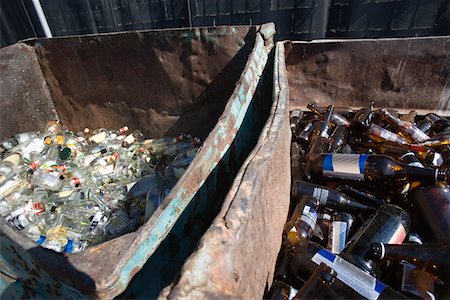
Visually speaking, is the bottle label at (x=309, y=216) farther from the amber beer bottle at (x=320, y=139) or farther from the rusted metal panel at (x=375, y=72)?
the rusted metal panel at (x=375, y=72)

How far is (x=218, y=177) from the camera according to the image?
1495mm

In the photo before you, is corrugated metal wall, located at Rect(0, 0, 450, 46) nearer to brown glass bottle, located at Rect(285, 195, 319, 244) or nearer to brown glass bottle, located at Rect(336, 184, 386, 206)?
brown glass bottle, located at Rect(336, 184, 386, 206)

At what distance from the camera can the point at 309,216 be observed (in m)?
1.66

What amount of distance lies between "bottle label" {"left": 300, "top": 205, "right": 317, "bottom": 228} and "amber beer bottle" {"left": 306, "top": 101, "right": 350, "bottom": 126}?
1.08m

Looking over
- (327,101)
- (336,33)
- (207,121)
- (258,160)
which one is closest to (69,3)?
(207,121)

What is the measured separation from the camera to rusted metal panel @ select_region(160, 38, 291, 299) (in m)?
0.80

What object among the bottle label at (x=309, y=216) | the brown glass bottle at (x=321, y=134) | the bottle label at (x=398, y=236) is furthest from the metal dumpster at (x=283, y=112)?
the bottle label at (x=398, y=236)

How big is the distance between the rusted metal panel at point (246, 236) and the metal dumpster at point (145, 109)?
27 centimetres

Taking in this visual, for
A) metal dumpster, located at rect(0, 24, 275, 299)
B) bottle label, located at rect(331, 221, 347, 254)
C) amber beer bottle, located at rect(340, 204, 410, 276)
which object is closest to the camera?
metal dumpster, located at rect(0, 24, 275, 299)

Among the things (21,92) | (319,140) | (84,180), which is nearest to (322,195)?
(319,140)

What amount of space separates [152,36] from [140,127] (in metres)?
1.13

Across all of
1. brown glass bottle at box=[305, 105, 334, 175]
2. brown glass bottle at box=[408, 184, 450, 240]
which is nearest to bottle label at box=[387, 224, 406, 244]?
brown glass bottle at box=[408, 184, 450, 240]

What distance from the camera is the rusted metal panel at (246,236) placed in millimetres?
795

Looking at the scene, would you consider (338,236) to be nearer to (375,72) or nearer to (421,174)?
(421,174)
